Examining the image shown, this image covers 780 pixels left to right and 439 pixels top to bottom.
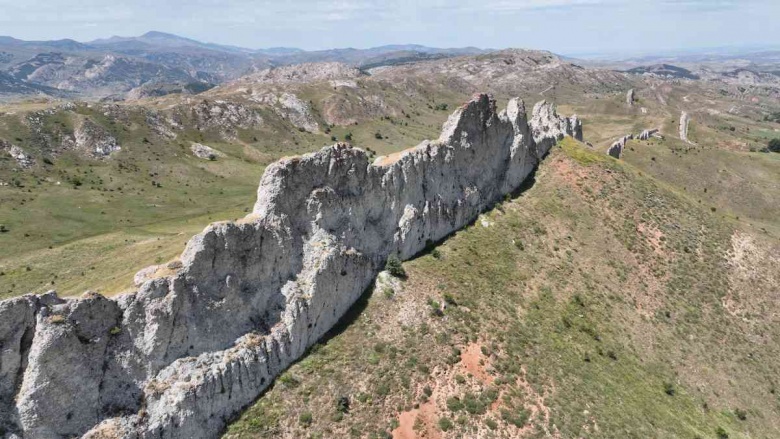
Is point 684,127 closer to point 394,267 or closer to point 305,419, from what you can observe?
point 394,267

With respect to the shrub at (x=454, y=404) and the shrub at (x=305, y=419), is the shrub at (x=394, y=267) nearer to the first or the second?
the shrub at (x=454, y=404)

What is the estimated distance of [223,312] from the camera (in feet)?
107

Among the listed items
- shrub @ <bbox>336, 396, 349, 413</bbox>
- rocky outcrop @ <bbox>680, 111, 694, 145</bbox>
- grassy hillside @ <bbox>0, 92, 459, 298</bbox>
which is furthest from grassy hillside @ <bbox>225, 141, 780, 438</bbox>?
rocky outcrop @ <bbox>680, 111, 694, 145</bbox>

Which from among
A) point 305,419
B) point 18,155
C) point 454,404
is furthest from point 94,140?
point 454,404

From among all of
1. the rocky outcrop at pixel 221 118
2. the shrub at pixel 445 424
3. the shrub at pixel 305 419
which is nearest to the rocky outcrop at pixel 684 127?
the shrub at pixel 445 424

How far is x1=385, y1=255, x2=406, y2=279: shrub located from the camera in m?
45.8

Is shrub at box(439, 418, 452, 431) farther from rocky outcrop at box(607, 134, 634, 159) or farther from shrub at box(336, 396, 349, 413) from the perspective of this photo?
rocky outcrop at box(607, 134, 634, 159)

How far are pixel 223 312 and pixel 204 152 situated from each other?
14560 centimetres

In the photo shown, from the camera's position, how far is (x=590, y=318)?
163 feet

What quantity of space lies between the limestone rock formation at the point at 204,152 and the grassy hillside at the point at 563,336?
426 feet

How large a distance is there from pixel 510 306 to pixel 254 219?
27.9m

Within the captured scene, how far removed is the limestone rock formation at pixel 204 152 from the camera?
530 feet

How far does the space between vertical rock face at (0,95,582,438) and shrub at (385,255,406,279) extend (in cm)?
106

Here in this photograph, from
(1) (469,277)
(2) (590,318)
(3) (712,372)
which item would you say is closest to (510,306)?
(1) (469,277)
